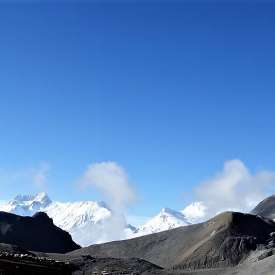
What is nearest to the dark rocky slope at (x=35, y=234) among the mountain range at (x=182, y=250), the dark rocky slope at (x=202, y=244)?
the mountain range at (x=182, y=250)

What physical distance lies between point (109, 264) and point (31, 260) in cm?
6742

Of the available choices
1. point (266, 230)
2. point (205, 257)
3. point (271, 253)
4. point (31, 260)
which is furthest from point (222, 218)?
point (31, 260)

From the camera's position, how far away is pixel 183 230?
151750 millimetres

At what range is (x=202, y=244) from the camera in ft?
431

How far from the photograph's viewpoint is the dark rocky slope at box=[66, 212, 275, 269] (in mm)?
123562

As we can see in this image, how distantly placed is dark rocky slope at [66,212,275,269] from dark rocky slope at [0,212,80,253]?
30.9 m

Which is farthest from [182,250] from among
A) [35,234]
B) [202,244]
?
[35,234]

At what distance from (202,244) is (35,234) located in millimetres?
68407

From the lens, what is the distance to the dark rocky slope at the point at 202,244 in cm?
12356

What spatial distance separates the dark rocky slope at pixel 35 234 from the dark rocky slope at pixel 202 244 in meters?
30.9

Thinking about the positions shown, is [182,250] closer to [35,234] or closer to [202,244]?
[202,244]

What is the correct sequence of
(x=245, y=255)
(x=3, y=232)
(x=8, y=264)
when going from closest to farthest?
(x=8, y=264)
(x=245, y=255)
(x=3, y=232)

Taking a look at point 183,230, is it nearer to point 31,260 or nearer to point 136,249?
point 136,249

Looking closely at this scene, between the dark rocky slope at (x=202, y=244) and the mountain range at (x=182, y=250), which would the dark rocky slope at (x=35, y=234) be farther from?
the dark rocky slope at (x=202, y=244)
